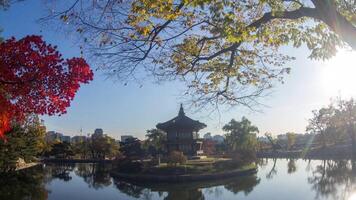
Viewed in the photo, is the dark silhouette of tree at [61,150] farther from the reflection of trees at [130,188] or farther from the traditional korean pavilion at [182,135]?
the reflection of trees at [130,188]

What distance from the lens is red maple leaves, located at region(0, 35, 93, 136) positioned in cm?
552

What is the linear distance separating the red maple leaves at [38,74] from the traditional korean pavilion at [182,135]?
38272mm

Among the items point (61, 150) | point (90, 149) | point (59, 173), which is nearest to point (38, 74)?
point (59, 173)

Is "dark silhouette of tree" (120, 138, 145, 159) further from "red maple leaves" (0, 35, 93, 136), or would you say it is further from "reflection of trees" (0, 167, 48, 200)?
"red maple leaves" (0, 35, 93, 136)

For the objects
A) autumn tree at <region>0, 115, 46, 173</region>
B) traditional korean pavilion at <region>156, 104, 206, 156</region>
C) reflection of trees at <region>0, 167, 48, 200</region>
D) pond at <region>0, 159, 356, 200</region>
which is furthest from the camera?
traditional korean pavilion at <region>156, 104, 206, 156</region>

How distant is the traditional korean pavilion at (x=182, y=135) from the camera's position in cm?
4388

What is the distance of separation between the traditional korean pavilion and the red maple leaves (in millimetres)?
38272

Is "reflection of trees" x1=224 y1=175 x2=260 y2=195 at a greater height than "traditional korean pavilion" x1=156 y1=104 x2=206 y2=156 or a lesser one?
lesser

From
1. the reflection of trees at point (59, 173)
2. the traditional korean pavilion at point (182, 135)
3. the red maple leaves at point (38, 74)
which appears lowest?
the reflection of trees at point (59, 173)

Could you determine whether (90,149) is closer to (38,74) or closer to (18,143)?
(18,143)

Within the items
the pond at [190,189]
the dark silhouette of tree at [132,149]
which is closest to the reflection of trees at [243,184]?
the pond at [190,189]

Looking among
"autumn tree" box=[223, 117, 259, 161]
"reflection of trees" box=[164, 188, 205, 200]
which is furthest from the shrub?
"autumn tree" box=[223, 117, 259, 161]

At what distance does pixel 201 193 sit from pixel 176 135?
18857 mm

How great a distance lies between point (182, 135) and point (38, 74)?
128 feet
